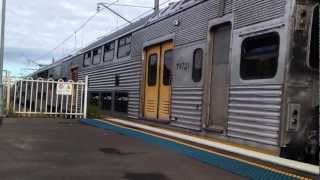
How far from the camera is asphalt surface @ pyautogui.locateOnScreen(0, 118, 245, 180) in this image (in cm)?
636

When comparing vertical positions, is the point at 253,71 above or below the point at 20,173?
above

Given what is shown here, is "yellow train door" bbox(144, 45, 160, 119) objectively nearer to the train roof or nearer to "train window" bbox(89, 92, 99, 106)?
the train roof

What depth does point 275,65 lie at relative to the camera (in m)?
7.19

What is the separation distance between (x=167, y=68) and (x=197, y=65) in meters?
1.65

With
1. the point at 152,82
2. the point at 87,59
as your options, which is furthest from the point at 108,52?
the point at 152,82

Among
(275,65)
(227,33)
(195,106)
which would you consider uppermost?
(227,33)

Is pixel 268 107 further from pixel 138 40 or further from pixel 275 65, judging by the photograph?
pixel 138 40

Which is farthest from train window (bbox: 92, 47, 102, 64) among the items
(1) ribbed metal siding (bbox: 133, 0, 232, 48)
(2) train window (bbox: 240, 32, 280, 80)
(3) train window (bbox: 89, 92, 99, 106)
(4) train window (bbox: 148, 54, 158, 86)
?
(2) train window (bbox: 240, 32, 280, 80)

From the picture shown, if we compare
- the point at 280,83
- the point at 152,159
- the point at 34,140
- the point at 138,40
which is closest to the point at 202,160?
the point at 152,159

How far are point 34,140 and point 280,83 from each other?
13.4 ft

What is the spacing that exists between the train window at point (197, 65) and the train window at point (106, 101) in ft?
20.2

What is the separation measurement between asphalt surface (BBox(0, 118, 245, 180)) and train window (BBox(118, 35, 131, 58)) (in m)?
4.04

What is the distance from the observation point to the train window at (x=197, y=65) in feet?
31.5

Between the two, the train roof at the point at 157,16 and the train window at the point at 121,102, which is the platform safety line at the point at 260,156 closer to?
the train roof at the point at 157,16
